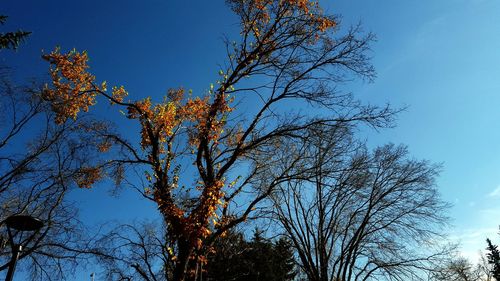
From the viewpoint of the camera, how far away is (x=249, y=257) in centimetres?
2225

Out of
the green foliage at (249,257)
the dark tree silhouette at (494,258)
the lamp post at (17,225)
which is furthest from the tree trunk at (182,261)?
the dark tree silhouette at (494,258)

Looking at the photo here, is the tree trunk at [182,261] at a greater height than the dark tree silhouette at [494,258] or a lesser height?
lesser

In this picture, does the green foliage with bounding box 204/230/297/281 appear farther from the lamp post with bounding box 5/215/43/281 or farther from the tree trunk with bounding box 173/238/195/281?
the lamp post with bounding box 5/215/43/281

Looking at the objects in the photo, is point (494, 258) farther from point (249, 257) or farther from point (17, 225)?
point (17, 225)

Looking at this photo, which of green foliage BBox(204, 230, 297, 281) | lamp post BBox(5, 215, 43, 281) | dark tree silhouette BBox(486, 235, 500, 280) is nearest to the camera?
lamp post BBox(5, 215, 43, 281)

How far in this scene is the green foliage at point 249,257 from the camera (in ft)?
54.5

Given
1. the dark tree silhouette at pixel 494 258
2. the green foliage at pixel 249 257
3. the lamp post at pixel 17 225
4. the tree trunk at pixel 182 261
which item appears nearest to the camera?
the lamp post at pixel 17 225

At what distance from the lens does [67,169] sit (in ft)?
43.3

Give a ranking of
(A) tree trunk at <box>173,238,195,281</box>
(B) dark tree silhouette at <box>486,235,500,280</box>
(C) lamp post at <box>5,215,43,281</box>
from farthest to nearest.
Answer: (B) dark tree silhouette at <box>486,235,500,280</box>
(A) tree trunk at <box>173,238,195,281</box>
(C) lamp post at <box>5,215,43,281</box>

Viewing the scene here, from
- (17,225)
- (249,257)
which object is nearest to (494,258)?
(249,257)

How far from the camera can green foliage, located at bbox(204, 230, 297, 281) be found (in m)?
16.6

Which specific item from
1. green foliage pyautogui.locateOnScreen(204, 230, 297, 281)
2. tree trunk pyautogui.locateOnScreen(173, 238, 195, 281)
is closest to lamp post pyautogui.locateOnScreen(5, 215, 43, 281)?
tree trunk pyautogui.locateOnScreen(173, 238, 195, 281)

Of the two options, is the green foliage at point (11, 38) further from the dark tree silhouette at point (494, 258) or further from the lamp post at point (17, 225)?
the dark tree silhouette at point (494, 258)

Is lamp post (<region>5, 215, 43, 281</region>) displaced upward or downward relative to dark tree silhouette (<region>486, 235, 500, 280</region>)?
downward
